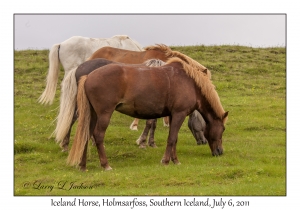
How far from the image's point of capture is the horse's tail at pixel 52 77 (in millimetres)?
14805

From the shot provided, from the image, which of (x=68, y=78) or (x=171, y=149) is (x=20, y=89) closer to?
(x=68, y=78)

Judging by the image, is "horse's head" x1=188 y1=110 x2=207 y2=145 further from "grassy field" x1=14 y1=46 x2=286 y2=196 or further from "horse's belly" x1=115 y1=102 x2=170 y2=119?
"horse's belly" x1=115 y1=102 x2=170 y2=119

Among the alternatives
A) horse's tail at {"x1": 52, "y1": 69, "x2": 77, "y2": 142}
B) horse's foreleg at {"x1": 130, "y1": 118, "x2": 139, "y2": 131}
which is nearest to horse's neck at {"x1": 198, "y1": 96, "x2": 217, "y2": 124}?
horse's tail at {"x1": 52, "y1": 69, "x2": 77, "y2": 142}

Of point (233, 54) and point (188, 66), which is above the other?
point (233, 54)

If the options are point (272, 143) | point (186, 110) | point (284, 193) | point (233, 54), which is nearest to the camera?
point (284, 193)

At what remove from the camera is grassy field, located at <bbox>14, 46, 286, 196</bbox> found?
961 centimetres

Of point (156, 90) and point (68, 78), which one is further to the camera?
point (68, 78)

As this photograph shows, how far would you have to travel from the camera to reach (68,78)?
11.9 meters

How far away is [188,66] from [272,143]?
13.0ft

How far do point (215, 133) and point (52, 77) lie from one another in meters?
5.91

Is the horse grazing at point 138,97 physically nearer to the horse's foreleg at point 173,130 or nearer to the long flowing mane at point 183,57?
the horse's foreleg at point 173,130

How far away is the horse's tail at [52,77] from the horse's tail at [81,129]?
14.6 ft
